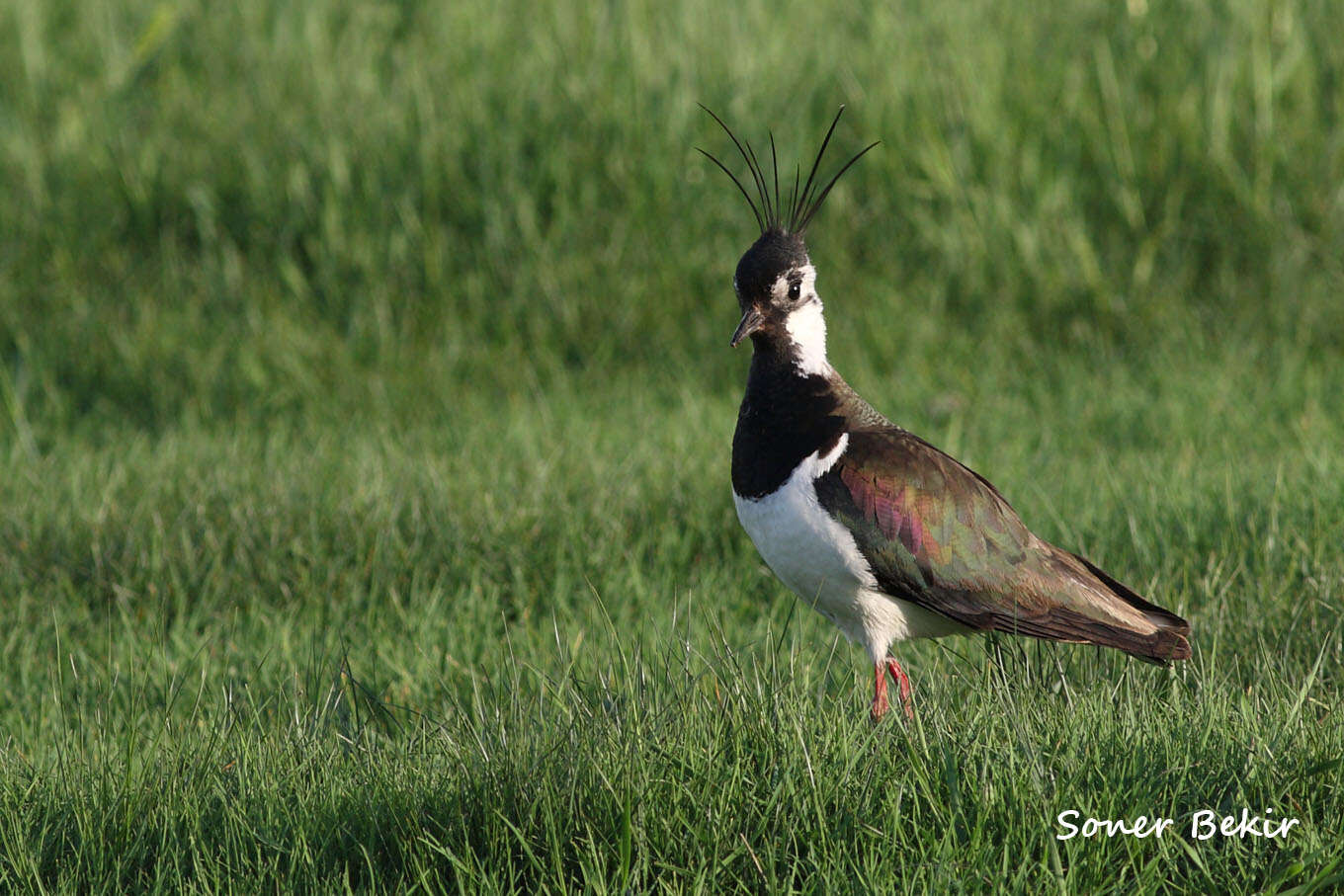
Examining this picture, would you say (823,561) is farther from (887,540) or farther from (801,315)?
(801,315)

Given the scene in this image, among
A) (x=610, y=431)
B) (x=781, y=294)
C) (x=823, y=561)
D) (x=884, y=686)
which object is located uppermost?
(x=781, y=294)

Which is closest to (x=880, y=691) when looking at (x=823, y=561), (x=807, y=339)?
(x=823, y=561)

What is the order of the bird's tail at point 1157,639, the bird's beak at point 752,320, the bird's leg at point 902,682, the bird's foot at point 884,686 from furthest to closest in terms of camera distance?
the bird's beak at point 752,320 → the bird's tail at point 1157,639 → the bird's foot at point 884,686 → the bird's leg at point 902,682

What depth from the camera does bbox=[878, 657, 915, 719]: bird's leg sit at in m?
3.39

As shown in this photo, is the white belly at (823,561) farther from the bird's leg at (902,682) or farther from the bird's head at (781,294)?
the bird's head at (781,294)

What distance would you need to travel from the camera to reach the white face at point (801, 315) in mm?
4070

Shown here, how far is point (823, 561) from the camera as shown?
12.4 ft

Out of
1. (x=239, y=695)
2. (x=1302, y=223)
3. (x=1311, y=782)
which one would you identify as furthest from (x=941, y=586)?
(x=1302, y=223)

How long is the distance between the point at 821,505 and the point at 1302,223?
4.65 meters

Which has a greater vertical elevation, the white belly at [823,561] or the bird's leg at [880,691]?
the white belly at [823,561]

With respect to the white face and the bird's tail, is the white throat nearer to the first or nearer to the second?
the white face

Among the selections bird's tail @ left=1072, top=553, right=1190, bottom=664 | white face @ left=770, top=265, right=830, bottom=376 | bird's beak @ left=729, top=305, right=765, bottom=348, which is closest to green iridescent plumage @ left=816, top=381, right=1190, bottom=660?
bird's tail @ left=1072, top=553, right=1190, bottom=664

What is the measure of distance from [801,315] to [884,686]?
104 centimetres

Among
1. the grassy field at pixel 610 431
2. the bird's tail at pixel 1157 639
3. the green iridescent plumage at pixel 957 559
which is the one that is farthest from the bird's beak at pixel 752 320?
the bird's tail at pixel 1157 639
